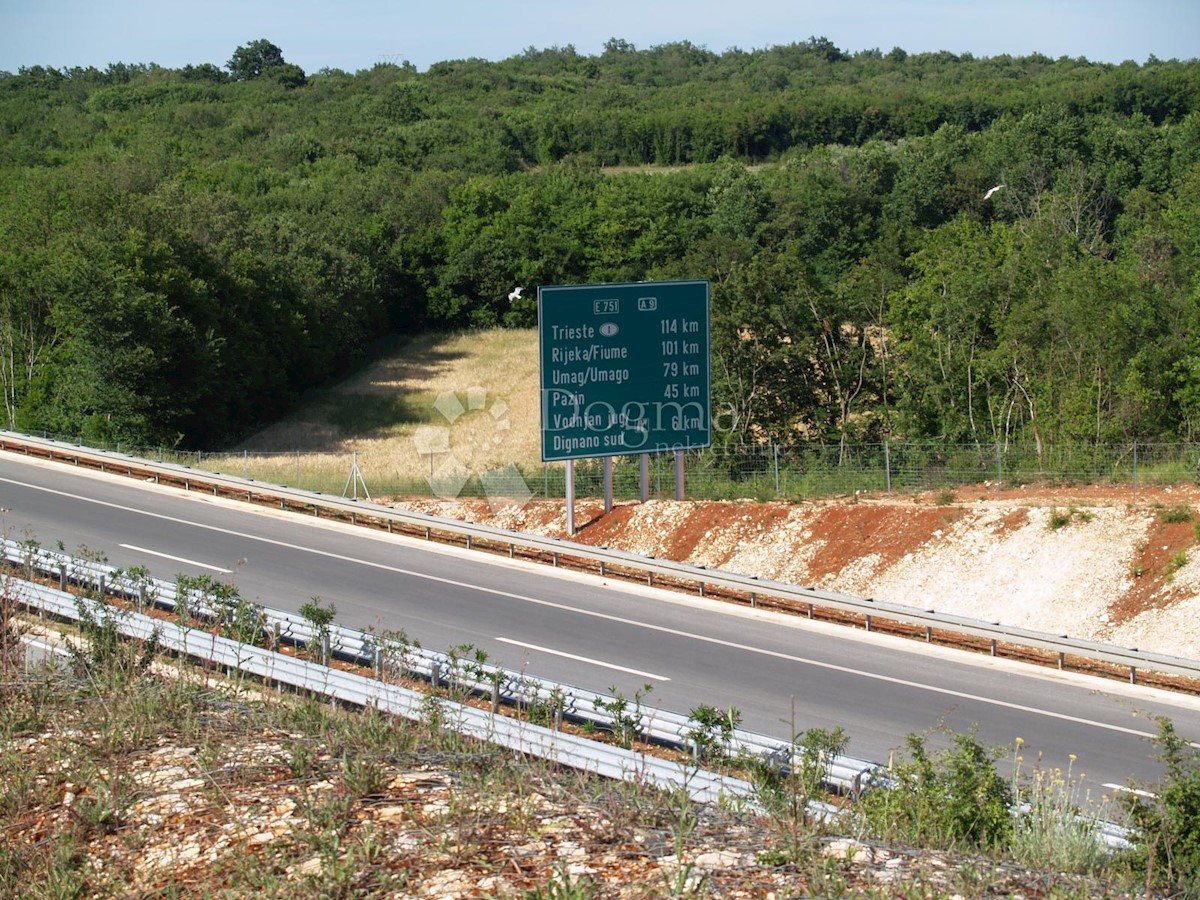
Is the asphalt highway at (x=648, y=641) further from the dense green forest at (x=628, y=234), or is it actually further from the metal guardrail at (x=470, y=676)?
the dense green forest at (x=628, y=234)

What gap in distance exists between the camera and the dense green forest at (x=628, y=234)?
43.9m

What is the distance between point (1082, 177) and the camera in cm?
8319

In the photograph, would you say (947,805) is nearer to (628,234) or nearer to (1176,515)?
(1176,515)

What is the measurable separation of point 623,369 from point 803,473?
6252 mm

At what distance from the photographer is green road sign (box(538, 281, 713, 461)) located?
25656 millimetres

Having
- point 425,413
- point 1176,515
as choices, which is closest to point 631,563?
point 1176,515

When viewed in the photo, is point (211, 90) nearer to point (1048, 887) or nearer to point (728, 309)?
point (728, 309)

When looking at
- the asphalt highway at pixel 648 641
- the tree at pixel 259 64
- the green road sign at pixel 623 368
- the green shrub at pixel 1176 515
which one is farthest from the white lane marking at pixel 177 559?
the tree at pixel 259 64

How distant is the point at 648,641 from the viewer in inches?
773

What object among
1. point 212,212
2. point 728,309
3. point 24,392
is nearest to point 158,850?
point 728,309

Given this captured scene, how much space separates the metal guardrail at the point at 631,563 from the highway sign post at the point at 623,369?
2.54 meters

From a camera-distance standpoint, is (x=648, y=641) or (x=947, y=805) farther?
(x=648, y=641)

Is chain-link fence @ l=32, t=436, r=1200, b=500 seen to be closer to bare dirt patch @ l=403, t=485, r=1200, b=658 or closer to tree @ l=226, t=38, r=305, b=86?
bare dirt patch @ l=403, t=485, r=1200, b=658

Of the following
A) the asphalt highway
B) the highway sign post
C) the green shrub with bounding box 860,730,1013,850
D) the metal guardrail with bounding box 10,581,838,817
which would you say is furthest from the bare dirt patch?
the metal guardrail with bounding box 10,581,838,817
